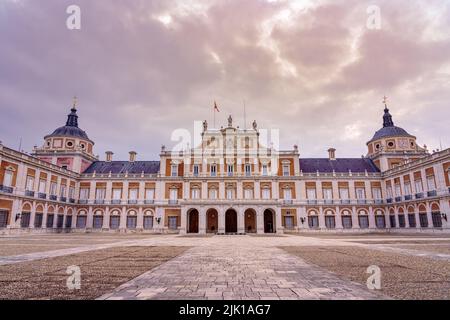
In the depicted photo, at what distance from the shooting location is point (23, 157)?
31172mm

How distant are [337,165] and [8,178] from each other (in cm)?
4526

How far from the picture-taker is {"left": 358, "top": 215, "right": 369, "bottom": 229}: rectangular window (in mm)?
40963

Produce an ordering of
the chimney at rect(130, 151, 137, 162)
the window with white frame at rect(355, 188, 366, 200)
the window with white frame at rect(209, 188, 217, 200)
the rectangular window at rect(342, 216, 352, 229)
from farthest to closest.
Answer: the chimney at rect(130, 151, 137, 162) → the window with white frame at rect(355, 188, 366, 200) → the window with white frame at rect(209, 188, 217, 200) → the rectangular window at rect(342, 216, 352, 229)

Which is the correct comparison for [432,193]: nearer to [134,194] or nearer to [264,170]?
[264,170]

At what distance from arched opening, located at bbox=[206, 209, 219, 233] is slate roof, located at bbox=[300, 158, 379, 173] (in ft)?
53.3

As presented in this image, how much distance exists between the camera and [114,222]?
138ft

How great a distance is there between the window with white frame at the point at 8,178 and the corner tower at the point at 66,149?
44.9 ft

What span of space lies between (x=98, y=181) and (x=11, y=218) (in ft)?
48.2

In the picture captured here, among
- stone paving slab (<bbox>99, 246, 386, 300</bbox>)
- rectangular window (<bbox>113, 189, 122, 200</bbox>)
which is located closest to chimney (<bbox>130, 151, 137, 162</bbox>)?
rectangular window (<bbox>113, 189, 122, 200</bbox>)

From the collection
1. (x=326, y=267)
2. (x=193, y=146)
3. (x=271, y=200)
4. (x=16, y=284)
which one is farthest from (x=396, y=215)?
(x=16, y=284)

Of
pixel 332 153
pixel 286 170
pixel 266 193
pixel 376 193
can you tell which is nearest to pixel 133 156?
pixel 266 193

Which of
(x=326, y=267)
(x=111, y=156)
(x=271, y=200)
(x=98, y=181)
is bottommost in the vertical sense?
(x=326, y=267)

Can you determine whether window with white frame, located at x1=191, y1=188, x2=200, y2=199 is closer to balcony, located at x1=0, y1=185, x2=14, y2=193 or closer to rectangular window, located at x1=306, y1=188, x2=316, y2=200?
rectangular window, located at x1=306, y1=188, x2=316, y2=200
